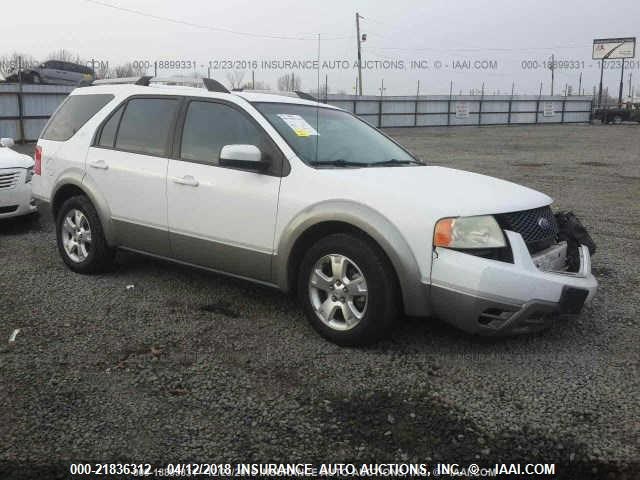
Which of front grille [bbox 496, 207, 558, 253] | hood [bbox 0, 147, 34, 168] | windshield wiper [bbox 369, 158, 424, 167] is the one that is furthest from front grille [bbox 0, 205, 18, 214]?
front grille [bbox 496, 207, 558, 253]

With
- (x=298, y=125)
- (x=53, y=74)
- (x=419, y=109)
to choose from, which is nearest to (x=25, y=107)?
(x=53, y=74)

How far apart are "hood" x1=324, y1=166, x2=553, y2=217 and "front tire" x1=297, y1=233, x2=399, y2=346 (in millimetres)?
337

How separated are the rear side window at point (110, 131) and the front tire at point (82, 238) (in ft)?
1.74

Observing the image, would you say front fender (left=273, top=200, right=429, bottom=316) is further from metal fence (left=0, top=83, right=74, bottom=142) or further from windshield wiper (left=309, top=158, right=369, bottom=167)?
metal fence (left=0, top=83, right=74, bottom=142)

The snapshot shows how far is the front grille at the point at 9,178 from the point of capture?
744 centimetres

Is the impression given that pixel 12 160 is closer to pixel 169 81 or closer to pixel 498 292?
pixel 169 81

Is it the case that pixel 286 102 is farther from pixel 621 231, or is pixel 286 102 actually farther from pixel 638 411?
pixel 621 231

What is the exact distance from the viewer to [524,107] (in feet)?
152

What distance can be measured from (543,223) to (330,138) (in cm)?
161

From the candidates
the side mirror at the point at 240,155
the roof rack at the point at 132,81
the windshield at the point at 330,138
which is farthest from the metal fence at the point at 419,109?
the side mirror at the point at 240,155

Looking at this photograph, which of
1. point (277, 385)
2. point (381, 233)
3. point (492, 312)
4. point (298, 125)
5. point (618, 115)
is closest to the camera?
point (277, 385)

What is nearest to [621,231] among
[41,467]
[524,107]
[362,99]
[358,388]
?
[358,388]

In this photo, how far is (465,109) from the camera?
141ft

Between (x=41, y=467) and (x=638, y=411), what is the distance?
2817 millimetres
